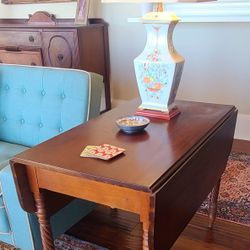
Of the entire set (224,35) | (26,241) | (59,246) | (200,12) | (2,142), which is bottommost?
(59,246)

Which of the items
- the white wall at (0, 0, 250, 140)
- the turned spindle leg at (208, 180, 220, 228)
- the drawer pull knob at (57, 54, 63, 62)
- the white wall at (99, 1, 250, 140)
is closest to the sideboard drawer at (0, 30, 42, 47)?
the drawer pull knob at (57, 54, 63, 62)

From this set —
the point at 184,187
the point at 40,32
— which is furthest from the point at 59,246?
the point at 40,32

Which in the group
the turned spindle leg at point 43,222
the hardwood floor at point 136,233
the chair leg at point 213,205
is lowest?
the hardwood floor at point 136,233

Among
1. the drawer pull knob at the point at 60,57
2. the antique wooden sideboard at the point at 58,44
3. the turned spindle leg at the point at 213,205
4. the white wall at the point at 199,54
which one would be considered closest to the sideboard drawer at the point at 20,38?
the antique wooden sideboard at the point at 58,44

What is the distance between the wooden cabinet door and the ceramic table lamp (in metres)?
1.60

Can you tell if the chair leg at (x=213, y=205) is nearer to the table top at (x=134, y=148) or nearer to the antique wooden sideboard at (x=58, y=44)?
the table top at (x=134, y=148)

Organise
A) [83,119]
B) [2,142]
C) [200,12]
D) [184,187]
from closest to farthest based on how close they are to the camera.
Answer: [184,187] → [83,119] → [2,142] → [200,12]

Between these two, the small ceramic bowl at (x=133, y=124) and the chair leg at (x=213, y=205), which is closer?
the small ceramic bowl at (x=133, y=124)

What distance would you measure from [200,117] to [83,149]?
577 mm

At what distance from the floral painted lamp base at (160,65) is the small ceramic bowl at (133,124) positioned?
0.13 metres

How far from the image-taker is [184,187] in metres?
1.13

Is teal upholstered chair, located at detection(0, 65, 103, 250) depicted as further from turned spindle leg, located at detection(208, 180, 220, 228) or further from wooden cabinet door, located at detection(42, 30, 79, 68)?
wooden cabinet door, located at detection(42, 30, 79, 68)

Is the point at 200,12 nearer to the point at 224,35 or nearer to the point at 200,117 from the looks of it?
the point at 224,35

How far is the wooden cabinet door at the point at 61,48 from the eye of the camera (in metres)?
2.94
